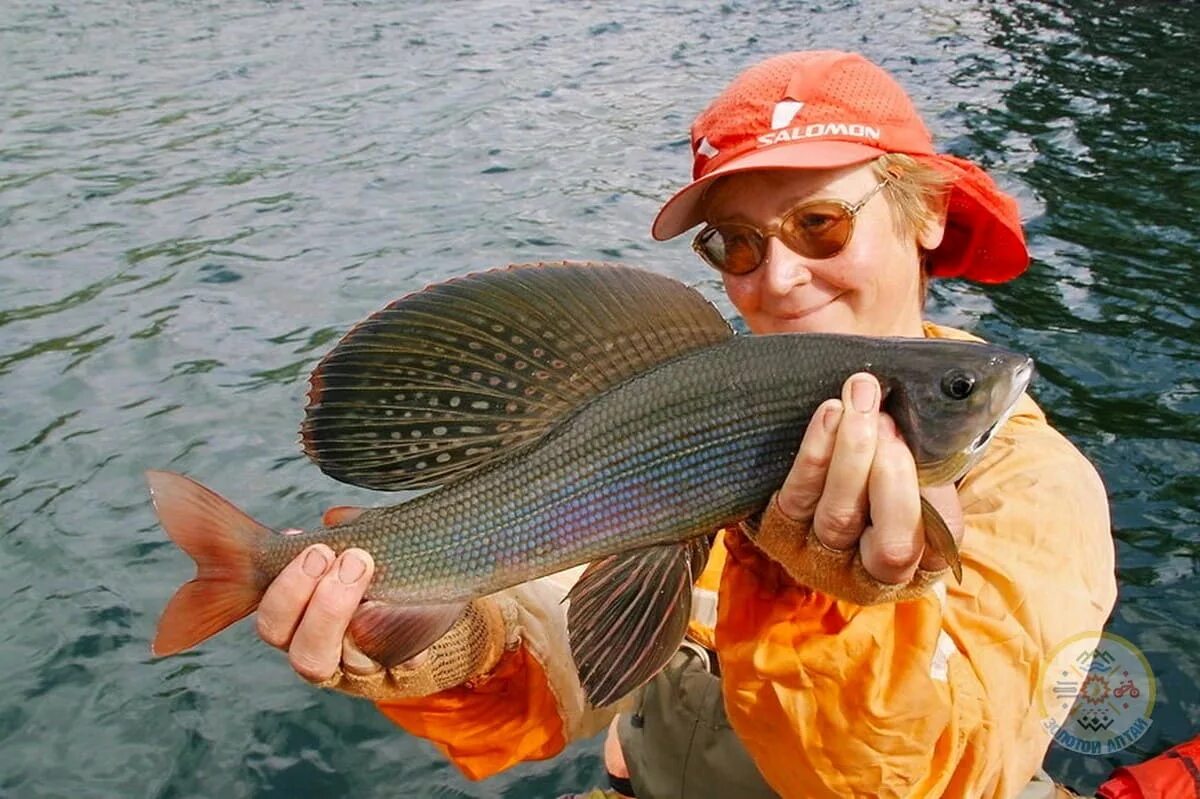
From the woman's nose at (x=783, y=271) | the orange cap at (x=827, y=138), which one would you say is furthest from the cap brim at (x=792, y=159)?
the woman's nose at (x=783, y=271)

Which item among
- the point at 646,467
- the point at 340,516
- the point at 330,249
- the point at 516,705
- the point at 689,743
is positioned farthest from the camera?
the point at 330,249

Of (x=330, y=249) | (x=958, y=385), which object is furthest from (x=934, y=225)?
(x=330, y=249)

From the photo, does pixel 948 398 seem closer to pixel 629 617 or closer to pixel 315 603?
pixel 629 617

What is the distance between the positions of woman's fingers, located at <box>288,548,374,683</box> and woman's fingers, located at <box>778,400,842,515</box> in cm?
100

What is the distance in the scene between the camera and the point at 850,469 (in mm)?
Answer: 2148

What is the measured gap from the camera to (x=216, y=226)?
32.0ft

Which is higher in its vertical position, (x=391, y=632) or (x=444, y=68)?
(x=391, y=632)

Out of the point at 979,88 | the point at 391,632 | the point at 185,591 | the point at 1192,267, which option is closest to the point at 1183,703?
the point at 391,632

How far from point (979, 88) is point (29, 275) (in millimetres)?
11522

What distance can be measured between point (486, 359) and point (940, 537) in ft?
3.45

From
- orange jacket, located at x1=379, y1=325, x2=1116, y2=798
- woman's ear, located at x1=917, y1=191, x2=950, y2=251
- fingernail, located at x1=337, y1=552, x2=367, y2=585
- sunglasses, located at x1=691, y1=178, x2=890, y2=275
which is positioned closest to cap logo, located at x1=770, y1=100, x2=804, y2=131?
sunglasses, located at x1=691, y1=178, x2=890, y2=275

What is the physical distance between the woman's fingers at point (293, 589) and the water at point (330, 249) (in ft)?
6.83

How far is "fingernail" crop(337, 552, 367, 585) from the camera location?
100.0 inches

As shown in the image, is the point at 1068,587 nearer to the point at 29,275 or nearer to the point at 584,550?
the point at 584,550
